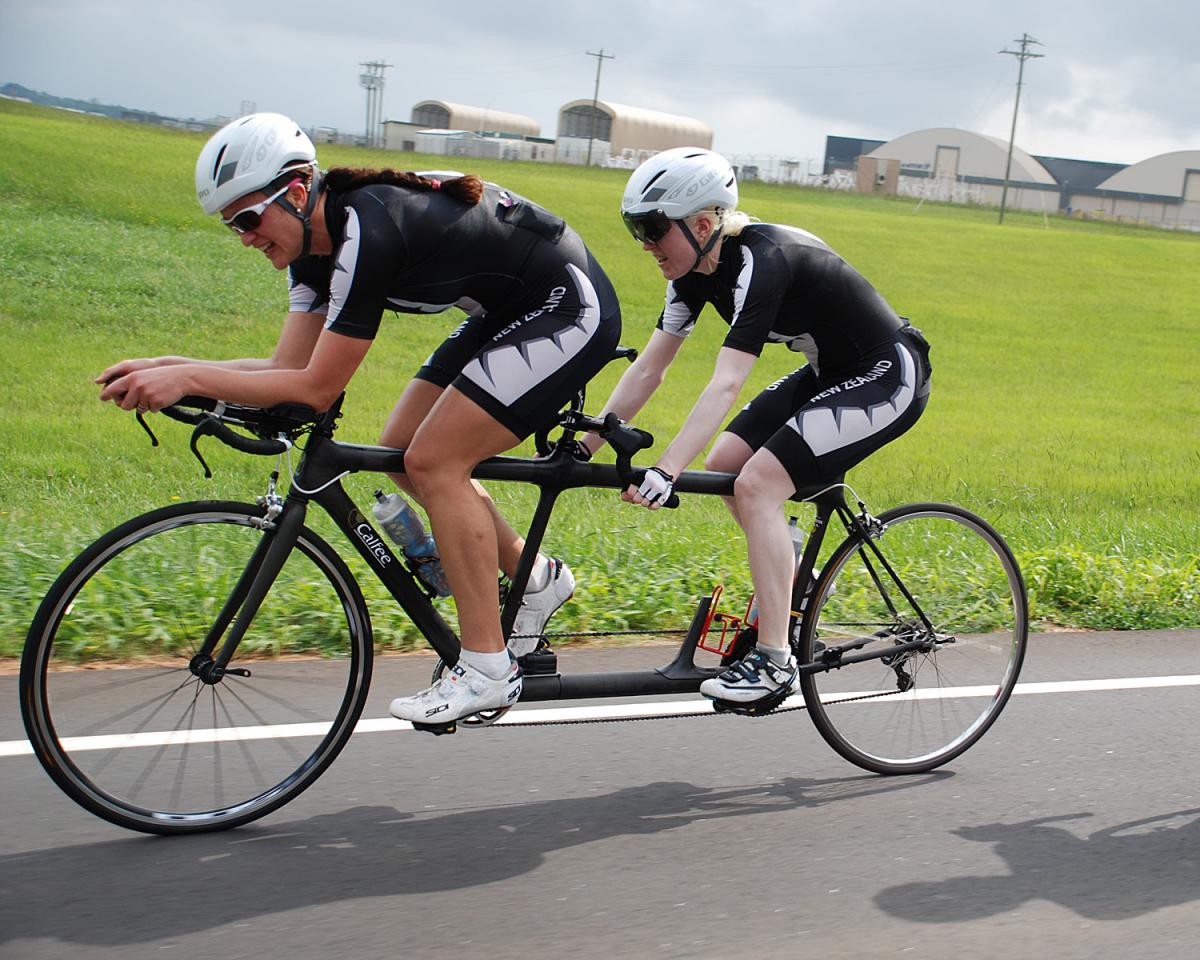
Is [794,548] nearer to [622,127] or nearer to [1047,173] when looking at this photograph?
[622,127]

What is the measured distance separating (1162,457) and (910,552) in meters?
11.8

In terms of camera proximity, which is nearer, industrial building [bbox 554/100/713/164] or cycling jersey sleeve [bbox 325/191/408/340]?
cycling jersey sleeve [bbox 325/191/408/340]

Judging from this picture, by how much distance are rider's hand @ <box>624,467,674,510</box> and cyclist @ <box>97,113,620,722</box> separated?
0.39m

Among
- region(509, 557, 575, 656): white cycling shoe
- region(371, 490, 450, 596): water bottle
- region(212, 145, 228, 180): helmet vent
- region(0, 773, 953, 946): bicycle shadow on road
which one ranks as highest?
region(212, 145, 228, 180): helmet vent

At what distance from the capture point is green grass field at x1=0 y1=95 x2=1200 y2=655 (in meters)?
7.45

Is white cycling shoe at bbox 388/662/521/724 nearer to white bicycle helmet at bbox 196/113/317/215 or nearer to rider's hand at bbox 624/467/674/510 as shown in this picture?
rider's hand at bbox 624/467/674/510

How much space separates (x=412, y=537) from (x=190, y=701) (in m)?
0.84

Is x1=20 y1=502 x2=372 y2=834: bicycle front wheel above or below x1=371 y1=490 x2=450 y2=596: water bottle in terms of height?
below

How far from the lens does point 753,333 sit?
4.34m

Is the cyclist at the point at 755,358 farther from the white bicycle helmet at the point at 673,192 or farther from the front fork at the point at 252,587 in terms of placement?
the front fork at the point at 252,587

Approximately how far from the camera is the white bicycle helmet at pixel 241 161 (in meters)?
3.83

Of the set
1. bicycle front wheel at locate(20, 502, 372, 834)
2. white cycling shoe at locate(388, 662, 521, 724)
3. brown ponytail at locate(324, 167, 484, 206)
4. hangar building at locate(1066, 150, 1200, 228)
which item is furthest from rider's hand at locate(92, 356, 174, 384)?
hangar building at locate(1066, 150, 1200, 228)

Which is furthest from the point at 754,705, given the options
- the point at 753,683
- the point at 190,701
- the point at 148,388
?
the point at 148,388

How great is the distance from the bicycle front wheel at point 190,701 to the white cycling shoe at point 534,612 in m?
0.50
